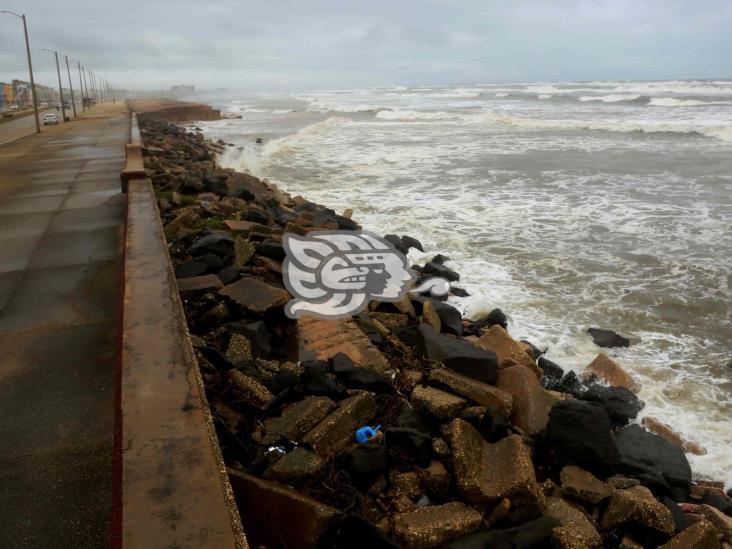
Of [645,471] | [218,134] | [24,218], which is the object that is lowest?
[645,471]

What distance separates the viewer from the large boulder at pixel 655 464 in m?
3.88

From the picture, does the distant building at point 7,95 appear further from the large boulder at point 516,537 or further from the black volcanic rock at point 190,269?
the large boulder at point 516,537

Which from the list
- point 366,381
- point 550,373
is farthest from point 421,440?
point 550,373

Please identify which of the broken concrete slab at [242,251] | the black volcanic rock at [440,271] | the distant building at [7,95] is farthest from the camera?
the distant building at [7,95]

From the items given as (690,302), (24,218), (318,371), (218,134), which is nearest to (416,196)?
(690,302)

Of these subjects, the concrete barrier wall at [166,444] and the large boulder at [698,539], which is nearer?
the concrete barrier wall at [166,444]

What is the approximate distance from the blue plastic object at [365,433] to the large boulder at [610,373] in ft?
9.37

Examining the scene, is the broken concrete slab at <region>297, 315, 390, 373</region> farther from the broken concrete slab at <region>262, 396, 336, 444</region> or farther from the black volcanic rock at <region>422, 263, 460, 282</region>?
the black volcanic rock at <region>422, 263, 460, 282</region>

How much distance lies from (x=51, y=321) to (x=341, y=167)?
49.5 feet

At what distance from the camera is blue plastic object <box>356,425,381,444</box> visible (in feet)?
11.7

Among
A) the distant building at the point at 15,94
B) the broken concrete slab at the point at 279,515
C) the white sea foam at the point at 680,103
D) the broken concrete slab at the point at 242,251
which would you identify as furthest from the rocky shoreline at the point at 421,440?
A: the distant building at the point at 15,94

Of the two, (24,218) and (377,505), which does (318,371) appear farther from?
(24,218)

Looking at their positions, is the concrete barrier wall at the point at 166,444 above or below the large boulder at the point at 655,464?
above

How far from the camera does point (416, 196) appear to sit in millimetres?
13844
